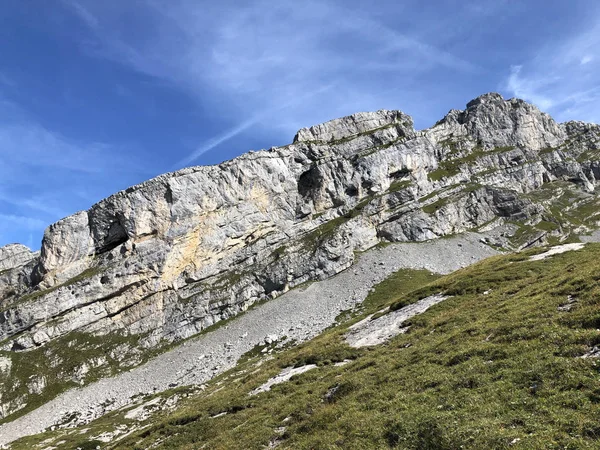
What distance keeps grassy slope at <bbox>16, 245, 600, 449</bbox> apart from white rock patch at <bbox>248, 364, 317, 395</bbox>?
1126 mm

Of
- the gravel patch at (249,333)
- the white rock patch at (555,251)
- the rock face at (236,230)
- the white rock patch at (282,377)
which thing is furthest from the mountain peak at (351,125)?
the white rock patch at (282,377)

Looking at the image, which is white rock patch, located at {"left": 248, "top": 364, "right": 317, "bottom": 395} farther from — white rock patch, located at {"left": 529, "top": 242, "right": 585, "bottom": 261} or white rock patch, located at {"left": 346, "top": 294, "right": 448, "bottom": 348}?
white rock patch, located at {"left": 529, "top": 242, "right": 585, "bottom": 261}

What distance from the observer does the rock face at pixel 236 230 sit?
96750mm

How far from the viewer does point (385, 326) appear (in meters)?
33.8

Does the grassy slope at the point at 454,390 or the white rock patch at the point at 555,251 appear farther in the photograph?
the white rock patch at the point at 555,251

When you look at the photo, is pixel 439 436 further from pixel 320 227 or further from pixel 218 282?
pixel 320 227

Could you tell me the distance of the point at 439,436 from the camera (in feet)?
40.7

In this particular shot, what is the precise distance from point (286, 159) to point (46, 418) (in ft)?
337

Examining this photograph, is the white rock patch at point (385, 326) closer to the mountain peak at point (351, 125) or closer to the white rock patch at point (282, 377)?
the white rock patch at point (282, 377)

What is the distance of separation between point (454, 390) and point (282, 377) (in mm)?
17714

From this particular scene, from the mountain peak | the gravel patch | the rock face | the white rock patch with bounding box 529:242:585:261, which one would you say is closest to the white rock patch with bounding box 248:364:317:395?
the white rock patch with bounding box 529:242:585:261

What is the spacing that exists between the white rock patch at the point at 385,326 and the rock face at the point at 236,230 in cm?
5729

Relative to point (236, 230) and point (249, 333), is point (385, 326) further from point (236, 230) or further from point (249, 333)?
point (236, 230)

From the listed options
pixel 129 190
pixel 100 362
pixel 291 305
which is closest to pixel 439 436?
pixel 291 305
